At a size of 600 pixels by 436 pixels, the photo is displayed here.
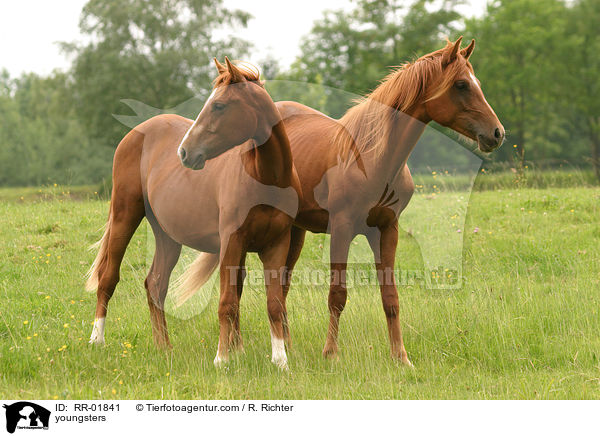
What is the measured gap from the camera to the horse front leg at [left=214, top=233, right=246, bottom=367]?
14.3 ft

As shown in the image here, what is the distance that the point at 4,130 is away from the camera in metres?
45.8

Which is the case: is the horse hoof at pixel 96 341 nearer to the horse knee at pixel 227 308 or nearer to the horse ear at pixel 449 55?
the horse knee at pixel 227 308

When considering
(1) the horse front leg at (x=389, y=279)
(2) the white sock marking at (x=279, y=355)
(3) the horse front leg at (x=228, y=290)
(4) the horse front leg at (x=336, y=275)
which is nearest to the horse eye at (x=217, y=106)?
(3) the horse front leg at (x=228, y=290)

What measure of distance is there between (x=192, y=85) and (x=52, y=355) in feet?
75.6

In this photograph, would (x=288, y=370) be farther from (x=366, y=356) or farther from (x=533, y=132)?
(x=533, y=132)

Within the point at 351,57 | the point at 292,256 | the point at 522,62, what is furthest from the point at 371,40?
the point at 292,256

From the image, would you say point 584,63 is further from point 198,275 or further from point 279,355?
point 279,355

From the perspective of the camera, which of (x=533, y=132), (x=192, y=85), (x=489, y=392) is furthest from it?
(x=533, y=132)

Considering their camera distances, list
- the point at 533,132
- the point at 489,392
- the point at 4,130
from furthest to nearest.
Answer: the point at 4,130, the point at 533,132, the point at 489,392

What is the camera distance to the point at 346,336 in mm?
5355

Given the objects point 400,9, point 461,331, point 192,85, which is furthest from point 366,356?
point 400,9

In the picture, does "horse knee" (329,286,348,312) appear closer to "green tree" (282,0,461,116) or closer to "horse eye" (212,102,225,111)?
"horse eye" (212,102,225,111)

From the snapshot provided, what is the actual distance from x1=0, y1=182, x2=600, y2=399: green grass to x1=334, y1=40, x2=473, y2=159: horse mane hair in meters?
1.79

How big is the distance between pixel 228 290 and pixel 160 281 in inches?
59.2
